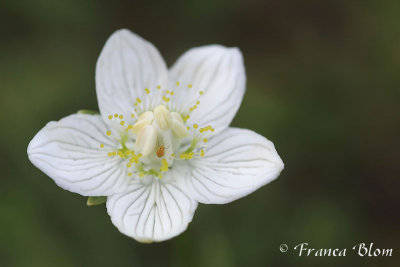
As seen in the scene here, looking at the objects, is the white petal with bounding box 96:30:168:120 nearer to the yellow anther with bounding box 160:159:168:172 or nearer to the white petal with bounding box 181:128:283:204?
the yellow anther with bounding box 160:159:168:172

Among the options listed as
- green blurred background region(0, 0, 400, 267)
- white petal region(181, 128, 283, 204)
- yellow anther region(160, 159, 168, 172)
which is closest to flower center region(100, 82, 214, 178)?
A: yellow anther region(160, 159, 168, 172)

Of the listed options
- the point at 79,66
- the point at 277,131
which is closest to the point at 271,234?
the point at 277,131

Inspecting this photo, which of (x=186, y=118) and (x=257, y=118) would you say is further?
(x=257, y=118)

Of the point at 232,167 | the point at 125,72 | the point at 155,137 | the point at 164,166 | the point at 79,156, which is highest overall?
the point at 125,72

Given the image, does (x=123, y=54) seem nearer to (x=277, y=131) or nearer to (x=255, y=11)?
(x=277, y=131)

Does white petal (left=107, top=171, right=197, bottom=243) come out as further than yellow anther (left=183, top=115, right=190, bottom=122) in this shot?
No

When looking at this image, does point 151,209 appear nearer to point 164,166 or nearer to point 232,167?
point 164,166

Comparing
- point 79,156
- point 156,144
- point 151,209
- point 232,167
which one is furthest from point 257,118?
point 79,156
